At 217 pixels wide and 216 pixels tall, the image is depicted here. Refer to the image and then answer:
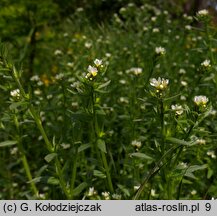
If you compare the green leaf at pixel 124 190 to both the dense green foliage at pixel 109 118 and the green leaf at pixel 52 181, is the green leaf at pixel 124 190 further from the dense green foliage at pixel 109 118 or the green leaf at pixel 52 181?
the green leaf at pixel 52 181

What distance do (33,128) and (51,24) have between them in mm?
3976

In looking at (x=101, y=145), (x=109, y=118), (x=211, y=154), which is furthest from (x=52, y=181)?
(x=211, y=154)

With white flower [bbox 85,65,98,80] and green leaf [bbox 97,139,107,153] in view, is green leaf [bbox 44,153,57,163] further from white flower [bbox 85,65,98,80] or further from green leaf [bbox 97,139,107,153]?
white flower [bbox 85,65,98,80]

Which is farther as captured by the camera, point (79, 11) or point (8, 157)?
point (79, 11)

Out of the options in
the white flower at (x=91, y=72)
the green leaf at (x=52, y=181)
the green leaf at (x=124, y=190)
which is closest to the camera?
the white flower at (x=91, y=72)

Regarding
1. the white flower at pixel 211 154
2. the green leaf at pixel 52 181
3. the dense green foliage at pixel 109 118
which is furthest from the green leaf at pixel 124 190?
the white flower at pixel 211 154

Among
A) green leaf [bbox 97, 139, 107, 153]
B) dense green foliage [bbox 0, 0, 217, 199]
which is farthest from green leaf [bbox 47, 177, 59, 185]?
green leaf [bbox 97, 139, 107, 153]

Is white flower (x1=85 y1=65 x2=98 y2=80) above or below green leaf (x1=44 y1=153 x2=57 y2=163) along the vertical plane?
above

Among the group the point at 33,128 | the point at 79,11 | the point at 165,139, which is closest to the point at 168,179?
the point at 165,139

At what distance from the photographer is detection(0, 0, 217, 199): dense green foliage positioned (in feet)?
6.76

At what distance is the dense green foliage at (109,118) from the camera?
2061 millimetres

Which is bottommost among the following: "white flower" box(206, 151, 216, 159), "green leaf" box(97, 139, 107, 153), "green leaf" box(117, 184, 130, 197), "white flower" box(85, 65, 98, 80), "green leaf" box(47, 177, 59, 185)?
"white flower" box(206, 151, 216, 159)

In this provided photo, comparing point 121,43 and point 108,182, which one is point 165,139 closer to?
point 108,182

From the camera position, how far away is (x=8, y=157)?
3.43 metres
